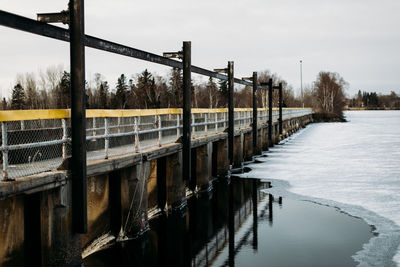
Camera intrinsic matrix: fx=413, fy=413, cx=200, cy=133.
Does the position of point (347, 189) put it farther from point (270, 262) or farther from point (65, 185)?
point (65, 185)

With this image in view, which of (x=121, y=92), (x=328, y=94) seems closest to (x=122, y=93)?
(x=121, y=92)

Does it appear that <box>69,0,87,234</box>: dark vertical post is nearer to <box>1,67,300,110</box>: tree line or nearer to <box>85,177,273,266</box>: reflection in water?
<box>85,177,273,266</box>: reflection in water

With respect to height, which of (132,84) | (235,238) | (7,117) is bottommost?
(235,238)

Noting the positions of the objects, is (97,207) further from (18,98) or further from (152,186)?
(18,98)

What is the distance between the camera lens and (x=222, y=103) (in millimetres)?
96875

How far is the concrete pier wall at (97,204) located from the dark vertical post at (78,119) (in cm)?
16

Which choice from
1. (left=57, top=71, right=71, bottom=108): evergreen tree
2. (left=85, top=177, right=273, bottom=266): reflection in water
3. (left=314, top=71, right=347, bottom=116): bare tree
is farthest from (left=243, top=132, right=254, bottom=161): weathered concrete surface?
(left=314, top=71, right=347, bottom=116): bare tree

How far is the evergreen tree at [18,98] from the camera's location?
57.2 meters

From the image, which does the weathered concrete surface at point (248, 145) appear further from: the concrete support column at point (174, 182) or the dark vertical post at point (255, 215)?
the concrete support column at point (174, 182)

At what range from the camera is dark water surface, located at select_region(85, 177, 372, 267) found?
342 inches

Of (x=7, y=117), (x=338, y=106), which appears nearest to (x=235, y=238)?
(x=7, y=117)

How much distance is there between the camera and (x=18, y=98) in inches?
2304

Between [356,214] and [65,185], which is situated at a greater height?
[65,185]

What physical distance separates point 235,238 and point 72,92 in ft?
18.1
